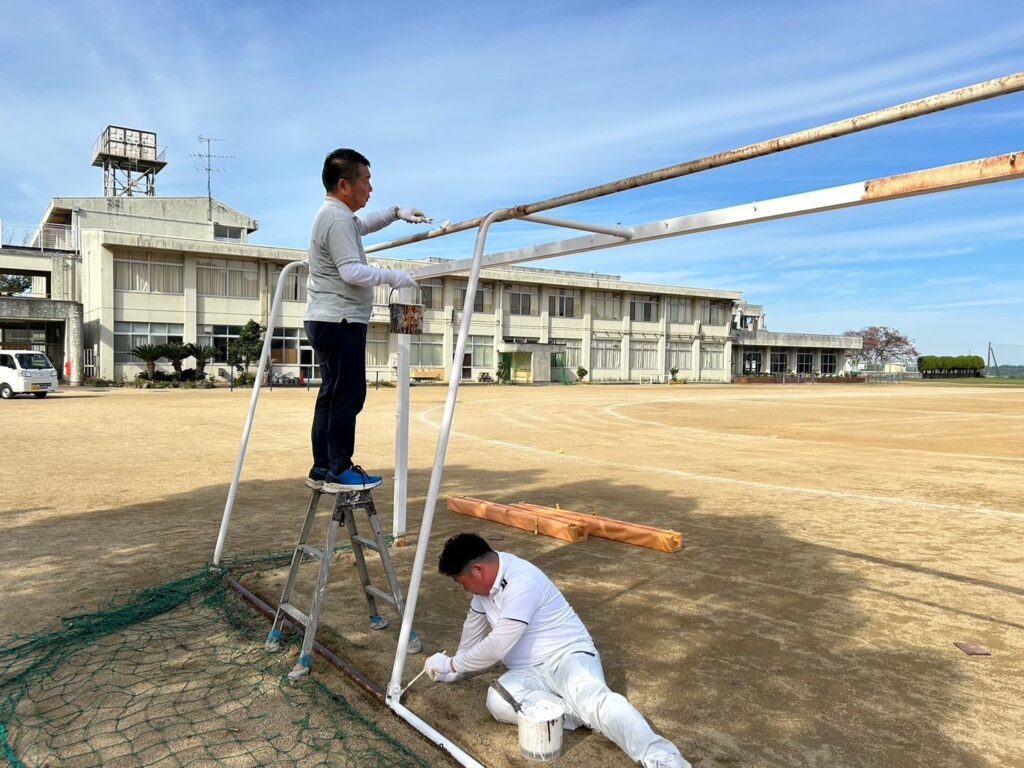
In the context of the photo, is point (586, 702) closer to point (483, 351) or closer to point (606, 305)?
point (483, 351)

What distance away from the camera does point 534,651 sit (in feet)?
10.8

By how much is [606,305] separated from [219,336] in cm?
3050

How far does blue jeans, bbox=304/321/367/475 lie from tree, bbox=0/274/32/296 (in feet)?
183

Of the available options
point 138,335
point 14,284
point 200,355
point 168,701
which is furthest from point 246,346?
point 168,701

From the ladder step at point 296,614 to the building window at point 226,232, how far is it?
48065 mm

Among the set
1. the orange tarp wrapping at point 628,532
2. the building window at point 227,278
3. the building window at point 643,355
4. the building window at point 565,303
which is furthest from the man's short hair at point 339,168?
the building window at point 643,355

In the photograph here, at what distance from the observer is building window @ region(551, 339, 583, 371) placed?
5444 centimetres

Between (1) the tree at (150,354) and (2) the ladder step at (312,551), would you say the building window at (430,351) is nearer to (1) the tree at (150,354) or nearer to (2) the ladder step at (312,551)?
(1) the tree at (150,354)

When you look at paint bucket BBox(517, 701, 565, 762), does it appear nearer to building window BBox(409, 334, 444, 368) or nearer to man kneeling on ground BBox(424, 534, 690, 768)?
man kneeling on ground BBox(424, 534, 690, 768)

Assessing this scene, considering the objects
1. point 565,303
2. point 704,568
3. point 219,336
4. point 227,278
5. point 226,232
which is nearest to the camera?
point 704,568

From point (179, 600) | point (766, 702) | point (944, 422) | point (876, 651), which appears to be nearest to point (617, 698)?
point (766, 702)

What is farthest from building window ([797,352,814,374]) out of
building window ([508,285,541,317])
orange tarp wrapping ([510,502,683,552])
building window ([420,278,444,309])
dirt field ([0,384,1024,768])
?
orange tarp wrapping ([510,502,683,552])

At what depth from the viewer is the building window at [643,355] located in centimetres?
5975

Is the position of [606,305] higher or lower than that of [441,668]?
higher
